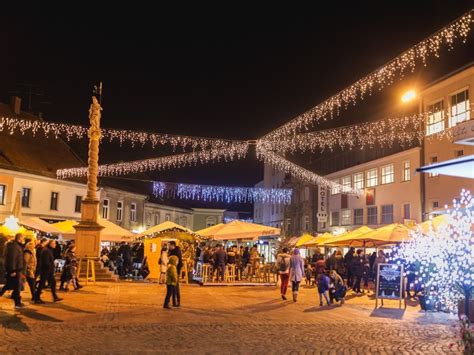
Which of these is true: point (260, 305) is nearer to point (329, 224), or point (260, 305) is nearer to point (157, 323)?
point (157, 323)

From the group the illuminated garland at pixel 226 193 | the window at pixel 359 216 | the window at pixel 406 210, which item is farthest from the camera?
the illuminated garland at pixel 226 193

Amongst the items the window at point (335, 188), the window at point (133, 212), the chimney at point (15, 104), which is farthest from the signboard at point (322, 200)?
the chimney at point (15, 104)

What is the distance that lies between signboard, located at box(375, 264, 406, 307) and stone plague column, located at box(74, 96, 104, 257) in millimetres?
12125

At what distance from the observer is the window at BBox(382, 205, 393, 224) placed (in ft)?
119

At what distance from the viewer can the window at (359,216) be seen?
40406 mm

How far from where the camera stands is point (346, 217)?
141 ft

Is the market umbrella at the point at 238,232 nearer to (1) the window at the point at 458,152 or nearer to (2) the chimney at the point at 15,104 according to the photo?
(1) the window at the point at 458,152

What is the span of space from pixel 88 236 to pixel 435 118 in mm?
19722

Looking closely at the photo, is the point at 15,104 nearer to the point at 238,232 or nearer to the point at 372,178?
the point at 238,232

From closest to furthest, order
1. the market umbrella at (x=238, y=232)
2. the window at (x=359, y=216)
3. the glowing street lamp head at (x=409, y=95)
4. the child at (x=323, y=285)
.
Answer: the child at (x=323, y=285) < the market umbrella at (x=238, y=232) < the glowing street lamp head at (x=409, y=95) < the window at (x=359, y=216)

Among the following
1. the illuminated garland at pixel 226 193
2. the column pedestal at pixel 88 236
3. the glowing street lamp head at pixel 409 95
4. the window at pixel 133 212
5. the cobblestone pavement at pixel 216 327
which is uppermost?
the glowing street lamp head at pixel 409 95

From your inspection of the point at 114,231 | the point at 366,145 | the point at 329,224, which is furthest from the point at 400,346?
the point at 329,224

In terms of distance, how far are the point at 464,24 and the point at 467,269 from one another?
8140 mm

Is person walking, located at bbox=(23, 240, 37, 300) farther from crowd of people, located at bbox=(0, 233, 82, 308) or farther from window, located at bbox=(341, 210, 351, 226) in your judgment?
window, located at bbox=(341, 210, 351, 226)
